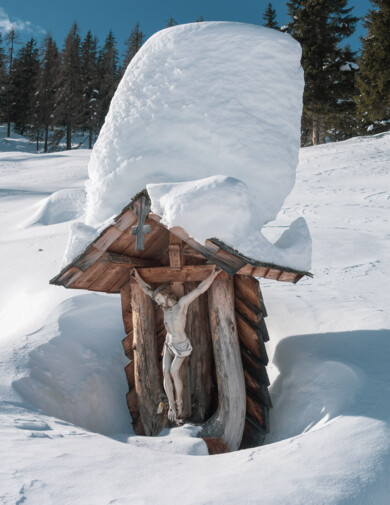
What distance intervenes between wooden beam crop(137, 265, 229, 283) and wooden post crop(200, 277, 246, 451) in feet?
0.54

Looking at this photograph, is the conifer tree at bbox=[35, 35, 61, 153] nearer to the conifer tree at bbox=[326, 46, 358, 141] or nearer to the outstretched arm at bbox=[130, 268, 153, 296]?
the conifer tree at bbox=[326, 46, 358, 141]

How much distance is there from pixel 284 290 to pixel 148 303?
3592 millimetres

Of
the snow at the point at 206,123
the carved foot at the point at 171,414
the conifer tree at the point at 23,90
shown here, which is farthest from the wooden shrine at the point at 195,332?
the conifer tree at the point at 23,90

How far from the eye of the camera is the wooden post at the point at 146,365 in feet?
17.3

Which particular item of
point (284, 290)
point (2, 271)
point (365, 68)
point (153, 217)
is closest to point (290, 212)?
point (284, 290)

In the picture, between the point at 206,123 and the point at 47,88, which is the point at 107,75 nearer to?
the point at 47,88

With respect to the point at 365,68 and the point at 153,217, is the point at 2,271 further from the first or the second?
the point at 365,68

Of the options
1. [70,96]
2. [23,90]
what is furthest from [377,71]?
[23,90]

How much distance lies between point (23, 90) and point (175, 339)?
44415 mm

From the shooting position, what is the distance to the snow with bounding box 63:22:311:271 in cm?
484

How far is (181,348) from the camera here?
4.95 m

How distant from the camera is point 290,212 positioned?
1306 cm

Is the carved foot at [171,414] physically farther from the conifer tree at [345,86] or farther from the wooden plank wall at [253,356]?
the conifer tree at [345,86]

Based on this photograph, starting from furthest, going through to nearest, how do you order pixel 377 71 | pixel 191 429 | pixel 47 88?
pixel 47 88, pixel 377 71, pixel 191 429
